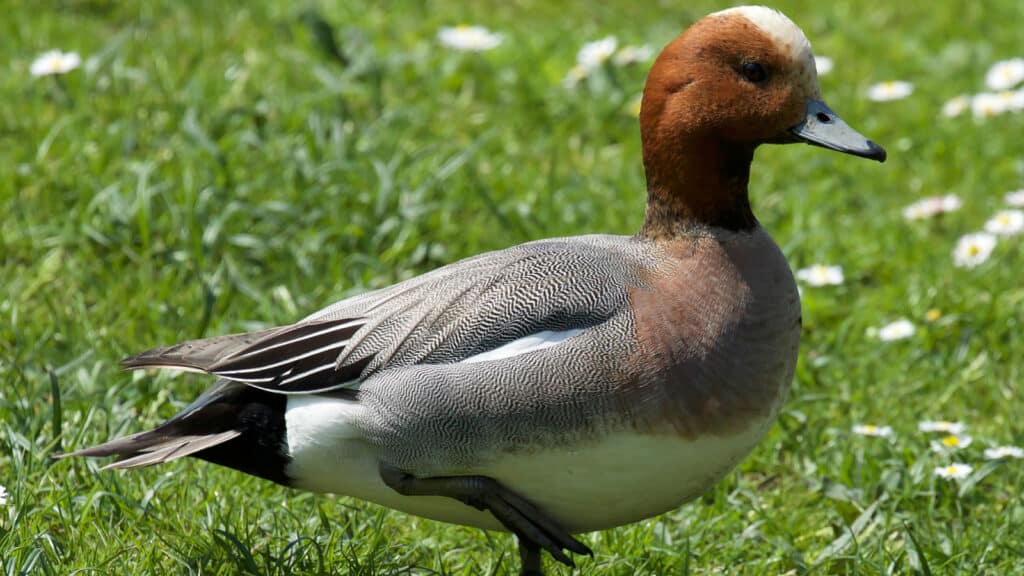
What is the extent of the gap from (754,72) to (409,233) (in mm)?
1912

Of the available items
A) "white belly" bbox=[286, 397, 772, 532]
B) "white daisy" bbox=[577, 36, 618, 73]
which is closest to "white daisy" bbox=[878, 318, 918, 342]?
"white belly" bbox=[286, 397, 772, 532]

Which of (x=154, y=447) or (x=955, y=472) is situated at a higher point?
(x=154, y=447)

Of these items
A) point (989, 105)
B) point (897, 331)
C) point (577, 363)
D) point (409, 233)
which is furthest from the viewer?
point (989, 105)

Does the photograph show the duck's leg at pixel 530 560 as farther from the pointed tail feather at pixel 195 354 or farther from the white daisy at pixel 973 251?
the white daisy at pixel 973 251

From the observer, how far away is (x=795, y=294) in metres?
3.10

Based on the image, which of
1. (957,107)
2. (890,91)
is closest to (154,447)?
(890,91)

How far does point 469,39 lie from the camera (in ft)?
19.7

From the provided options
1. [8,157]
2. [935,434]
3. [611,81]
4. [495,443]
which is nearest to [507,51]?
[611,81]

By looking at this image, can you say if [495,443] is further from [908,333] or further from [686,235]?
[908,333]

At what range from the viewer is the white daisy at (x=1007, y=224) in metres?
4.96

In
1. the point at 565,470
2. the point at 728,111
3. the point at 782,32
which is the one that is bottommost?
the point at 565,470

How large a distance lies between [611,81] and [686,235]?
292cm

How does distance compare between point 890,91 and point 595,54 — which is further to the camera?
point 890,91

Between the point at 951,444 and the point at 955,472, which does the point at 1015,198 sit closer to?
the point at 951,444
